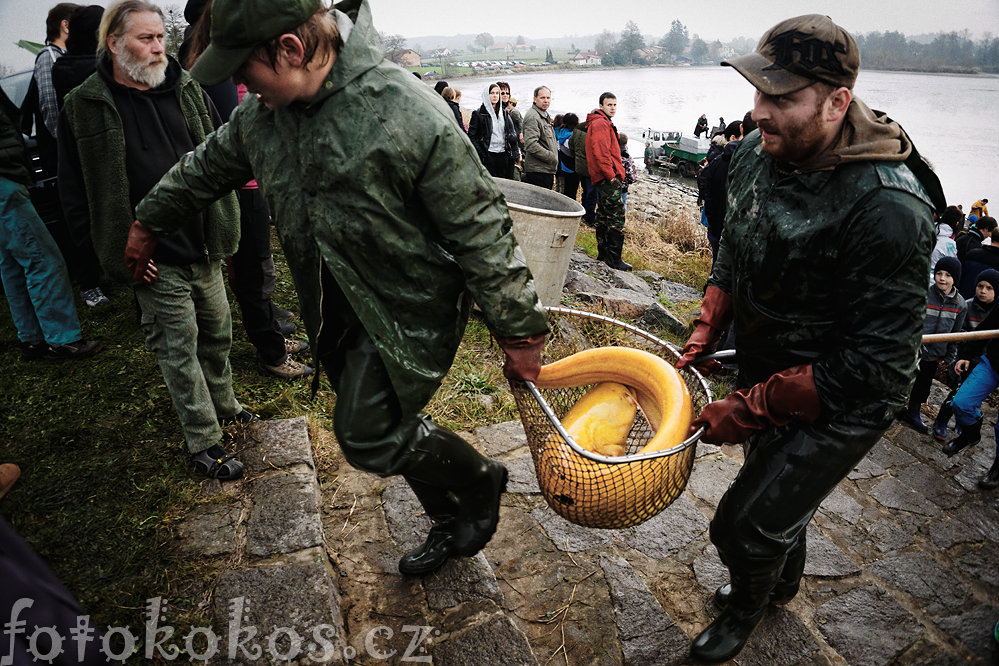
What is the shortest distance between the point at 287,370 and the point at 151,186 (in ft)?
4.97

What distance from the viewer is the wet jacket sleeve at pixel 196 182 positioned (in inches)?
91.4

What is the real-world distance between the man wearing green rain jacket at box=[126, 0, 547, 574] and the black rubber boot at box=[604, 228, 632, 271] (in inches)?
258

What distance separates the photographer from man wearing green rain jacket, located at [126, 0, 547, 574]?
1.83 metres

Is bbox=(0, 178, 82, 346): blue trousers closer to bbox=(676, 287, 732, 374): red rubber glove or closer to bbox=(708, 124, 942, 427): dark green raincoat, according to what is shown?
bbox=(676, 287, 732, 374): red rubber glove

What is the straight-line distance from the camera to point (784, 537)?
7.02 feet

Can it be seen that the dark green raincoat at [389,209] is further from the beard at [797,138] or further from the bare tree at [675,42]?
the bare tree at [675,42]

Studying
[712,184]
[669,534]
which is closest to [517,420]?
[669,534]

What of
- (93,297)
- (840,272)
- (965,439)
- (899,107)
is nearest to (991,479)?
(965,439)

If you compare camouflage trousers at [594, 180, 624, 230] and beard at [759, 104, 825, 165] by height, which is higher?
beard at [759, 104, 825, 165]

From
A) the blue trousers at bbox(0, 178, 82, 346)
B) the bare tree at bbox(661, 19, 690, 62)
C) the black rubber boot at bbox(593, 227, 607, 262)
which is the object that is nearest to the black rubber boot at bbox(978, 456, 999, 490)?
A: the black rubber boot at bbox(593, 227, 607, 262)

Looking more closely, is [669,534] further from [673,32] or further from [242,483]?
[673,32]

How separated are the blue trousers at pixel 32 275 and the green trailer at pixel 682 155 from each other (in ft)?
88.7

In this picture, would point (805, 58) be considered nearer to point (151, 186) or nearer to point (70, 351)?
point (151, 186)

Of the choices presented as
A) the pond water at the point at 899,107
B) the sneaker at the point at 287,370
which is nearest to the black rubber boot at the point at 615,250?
the sneaker at the point at 287,370
